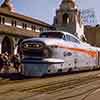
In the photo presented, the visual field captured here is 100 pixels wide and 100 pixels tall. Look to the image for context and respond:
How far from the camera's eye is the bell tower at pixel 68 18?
55.7 meters

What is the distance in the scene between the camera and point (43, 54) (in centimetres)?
1553

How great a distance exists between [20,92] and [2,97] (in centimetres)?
116

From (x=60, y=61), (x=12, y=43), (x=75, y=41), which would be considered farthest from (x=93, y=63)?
(x=12, y=43)

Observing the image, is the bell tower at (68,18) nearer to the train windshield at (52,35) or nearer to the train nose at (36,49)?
the train windshield at (52,35)

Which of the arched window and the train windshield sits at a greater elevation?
the arched window

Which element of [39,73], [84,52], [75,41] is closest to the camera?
[39,73]

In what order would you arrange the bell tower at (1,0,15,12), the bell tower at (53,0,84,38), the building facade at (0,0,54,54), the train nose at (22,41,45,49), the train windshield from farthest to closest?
the bell tower at (1,0,15,12), the bell tower at (53,0,84,38), the building facade at (0,0,54,54), the train windshield, the train nose at (22,41,45,49)

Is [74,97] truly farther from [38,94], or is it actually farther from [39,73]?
[39,73]

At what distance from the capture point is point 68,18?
56.8m

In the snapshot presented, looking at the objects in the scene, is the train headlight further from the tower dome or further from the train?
the tower dome

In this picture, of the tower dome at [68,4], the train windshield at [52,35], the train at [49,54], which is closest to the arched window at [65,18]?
the tower dome at [68,4]

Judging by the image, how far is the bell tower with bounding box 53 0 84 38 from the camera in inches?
2192

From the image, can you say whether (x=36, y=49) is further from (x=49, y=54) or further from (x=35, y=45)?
(x=49, y=54)

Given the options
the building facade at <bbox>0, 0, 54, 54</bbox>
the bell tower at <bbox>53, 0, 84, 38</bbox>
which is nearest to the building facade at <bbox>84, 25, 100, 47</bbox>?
the bell tower at <bbox>53, 0, 84, 38</bbox>
